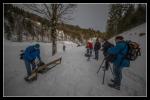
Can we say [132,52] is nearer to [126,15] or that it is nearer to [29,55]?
[29,55]

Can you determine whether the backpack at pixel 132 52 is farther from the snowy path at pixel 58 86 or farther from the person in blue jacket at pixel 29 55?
the person in blue jacket at pixel 29 55

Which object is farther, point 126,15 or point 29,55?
point 126,15

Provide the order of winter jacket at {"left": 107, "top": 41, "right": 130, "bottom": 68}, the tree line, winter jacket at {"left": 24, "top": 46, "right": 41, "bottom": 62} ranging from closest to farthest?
winter jacket at {"left": 107, "top": 41, "right": 130, "bottom": 68} < winter jacket at {"left": 24, "top": 46, "right": 41, "bottom": 62} < the tree line

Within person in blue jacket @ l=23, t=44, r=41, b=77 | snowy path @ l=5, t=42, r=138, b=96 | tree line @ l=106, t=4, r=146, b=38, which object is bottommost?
snowy path @ l=5, t=42, r=138, b=96

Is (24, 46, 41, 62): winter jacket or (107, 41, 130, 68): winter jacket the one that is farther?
(24, 46, 41, 62): winter jacket

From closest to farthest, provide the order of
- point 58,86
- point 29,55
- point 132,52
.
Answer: point 132,52, point 58,86, point 29,55

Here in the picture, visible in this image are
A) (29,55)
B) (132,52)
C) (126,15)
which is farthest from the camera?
(126,15)

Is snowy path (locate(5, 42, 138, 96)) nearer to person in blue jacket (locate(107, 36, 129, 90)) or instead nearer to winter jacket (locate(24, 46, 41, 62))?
person in blue jacket (locate(107, 36, 129, 90))

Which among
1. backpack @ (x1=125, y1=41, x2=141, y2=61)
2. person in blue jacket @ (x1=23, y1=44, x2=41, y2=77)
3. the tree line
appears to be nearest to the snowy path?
person in blue jacket @ (x1=23, y1=44, x2=41, y2=77)

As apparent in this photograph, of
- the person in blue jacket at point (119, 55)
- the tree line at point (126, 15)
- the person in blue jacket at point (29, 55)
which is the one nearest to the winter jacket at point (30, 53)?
the person in blue jacket at point (29, 55)

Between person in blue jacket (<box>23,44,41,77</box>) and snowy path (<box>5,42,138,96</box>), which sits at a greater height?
person in blue jacket (<box>23,44,41,77</box>)

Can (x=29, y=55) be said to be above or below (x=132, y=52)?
below

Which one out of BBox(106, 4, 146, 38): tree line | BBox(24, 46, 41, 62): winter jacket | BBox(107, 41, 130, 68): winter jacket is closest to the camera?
BBox(107, 41, 130, 68): winter jacket

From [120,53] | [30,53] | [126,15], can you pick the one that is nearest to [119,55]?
[120,53]
